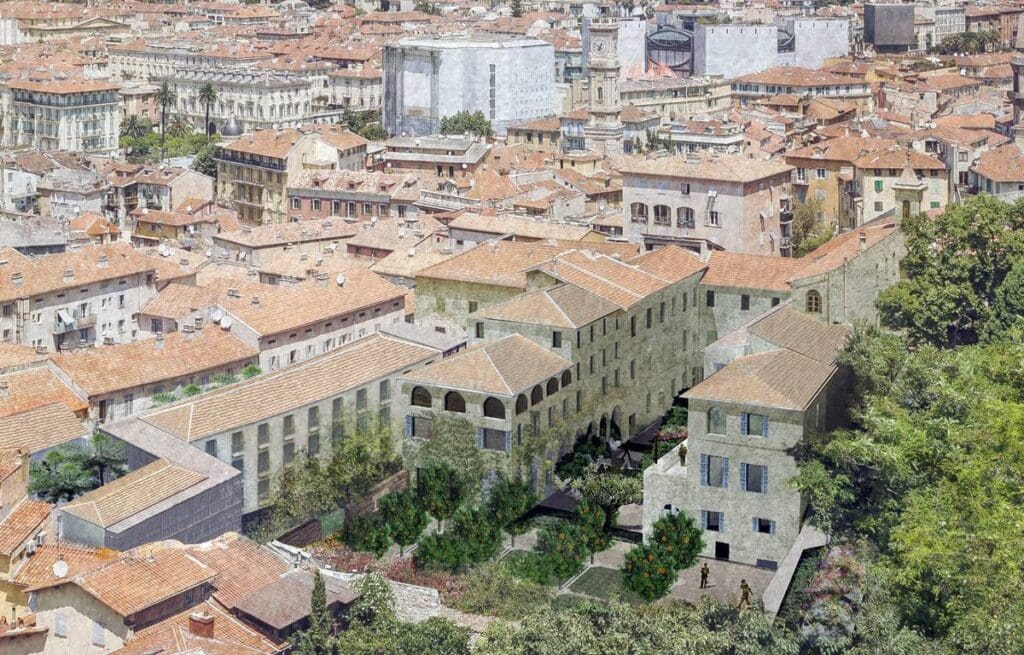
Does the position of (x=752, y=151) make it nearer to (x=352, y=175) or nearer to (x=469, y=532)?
(x=352, y=175)

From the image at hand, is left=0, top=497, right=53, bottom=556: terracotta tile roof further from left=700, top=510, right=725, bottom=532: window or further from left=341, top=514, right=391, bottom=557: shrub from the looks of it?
left=700, top=510, right=725, bottom=532: window

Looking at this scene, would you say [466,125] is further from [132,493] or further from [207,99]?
[132,493]

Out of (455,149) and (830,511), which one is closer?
(830,511)

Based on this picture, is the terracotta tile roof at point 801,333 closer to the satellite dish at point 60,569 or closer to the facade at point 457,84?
the satellite dish at point 60,569

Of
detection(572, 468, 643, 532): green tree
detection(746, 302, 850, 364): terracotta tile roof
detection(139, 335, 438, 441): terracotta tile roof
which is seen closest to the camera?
detection(572, 468, 643, 532): green tree

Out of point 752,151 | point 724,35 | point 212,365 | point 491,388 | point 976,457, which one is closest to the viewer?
point 976,457

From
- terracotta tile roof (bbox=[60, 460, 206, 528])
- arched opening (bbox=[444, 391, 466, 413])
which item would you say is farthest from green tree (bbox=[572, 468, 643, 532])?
terracotta tile roof (bbox=[60, 460, 206, 528])

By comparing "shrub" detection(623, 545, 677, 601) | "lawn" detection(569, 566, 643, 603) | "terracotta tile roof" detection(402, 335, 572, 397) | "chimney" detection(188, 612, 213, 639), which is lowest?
"lawn" detection(569, 566, 643, 603)

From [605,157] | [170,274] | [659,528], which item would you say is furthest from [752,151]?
[659,528]
